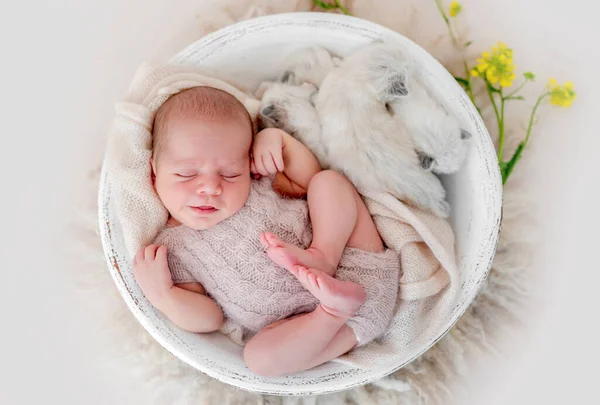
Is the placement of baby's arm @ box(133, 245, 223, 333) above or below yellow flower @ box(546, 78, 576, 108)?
below

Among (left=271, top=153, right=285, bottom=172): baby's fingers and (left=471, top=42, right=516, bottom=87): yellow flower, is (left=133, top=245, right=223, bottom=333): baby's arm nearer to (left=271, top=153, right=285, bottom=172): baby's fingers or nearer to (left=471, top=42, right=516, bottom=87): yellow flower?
(left=271, top=153, right=285, bottom=172): baby's fingers

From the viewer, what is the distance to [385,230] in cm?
119

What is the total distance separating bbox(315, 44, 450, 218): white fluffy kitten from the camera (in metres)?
1.15

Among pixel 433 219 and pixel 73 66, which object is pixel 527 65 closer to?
pixel 433 219

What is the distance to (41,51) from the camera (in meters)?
1.51

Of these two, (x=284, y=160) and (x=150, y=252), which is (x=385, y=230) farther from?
(x=150, y=252)

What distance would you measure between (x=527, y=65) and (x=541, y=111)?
13cm

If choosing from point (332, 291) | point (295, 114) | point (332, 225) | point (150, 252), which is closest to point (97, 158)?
point (150, 252)

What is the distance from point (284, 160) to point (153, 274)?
1.13 ft

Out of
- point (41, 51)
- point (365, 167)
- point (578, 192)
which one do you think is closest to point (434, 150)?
point (365, 167)

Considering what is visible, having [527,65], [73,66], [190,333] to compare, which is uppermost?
[527,65]

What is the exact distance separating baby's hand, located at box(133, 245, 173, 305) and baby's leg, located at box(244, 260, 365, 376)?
20cm

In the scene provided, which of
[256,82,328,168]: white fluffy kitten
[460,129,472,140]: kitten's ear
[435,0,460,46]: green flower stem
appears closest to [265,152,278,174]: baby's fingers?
[256,82,328,168]: white fluffy kitten

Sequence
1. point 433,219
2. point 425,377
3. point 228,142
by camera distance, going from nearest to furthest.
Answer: point 228,142 < point 433,219 < point 425,377
